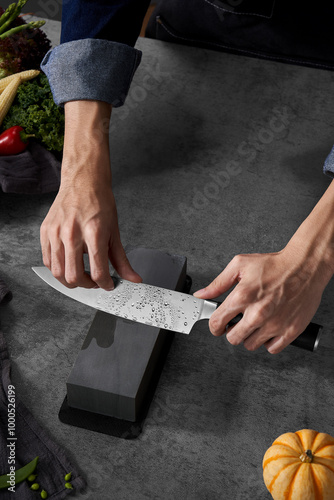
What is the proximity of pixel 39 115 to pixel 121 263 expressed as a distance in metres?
Answer: 0.49

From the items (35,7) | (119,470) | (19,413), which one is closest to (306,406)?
(119,470)

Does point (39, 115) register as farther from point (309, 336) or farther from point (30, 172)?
point (309, 336)

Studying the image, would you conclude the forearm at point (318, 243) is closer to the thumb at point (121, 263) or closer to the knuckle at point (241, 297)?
the knuckle at point (241, 297)

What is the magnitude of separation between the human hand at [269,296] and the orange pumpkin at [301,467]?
0.50 feet

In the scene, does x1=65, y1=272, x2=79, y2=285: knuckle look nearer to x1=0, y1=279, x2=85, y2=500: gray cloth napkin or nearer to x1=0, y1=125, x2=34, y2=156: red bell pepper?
x1=0, y1=279, x2=85, y2=500: gray cloth napkin

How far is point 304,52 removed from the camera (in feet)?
5.40

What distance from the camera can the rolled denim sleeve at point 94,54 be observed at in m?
1.15

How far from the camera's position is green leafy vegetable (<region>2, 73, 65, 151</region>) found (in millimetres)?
1313

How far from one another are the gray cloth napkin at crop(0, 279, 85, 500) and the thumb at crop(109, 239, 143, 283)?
0.28 meters

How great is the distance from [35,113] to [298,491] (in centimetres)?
95

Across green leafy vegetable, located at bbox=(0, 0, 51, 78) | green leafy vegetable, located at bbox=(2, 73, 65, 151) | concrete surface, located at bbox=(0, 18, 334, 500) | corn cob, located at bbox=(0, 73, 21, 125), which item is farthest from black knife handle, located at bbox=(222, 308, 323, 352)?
green leafy vegetable, located at bbox=(0, 0, 51, 78)

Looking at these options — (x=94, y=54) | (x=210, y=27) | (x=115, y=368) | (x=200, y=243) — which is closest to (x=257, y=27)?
(x=210, y=27)

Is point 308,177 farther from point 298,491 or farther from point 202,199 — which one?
point 298,491

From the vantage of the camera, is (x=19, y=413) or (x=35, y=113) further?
(x=35, y=113)
